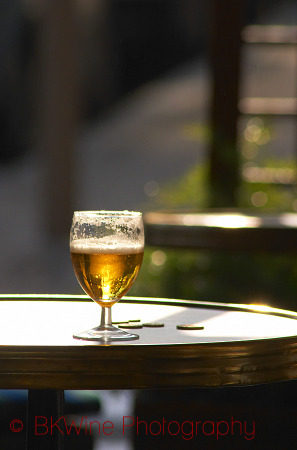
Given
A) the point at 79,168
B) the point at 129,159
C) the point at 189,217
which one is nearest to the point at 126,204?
the point at 129,159

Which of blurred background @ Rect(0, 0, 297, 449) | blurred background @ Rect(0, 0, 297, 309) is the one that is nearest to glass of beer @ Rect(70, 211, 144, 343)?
blurred background @ Rect(0, 0, 297, 449)

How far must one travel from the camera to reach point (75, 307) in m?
1.40

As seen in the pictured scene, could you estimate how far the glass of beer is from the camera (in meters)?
1.08

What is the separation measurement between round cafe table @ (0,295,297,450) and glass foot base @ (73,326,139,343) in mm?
16

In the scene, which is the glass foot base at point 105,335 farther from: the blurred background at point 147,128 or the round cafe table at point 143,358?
the blurred background at point 147,128

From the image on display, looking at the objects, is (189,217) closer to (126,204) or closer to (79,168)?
(79,168)

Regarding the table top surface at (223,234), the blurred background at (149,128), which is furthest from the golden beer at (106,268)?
the blurred background at (149,128)

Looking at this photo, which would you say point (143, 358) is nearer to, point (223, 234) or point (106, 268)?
point (106, 268)

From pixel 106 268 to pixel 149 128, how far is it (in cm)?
754

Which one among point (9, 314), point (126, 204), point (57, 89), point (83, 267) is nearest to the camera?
point (83, 267)

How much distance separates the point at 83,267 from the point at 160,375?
0.19 meters

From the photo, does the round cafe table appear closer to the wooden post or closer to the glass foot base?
the glass foot base

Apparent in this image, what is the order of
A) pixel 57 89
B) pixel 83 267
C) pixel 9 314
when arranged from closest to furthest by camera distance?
pixel 83 267, pixel 9 314, pixel 57 89

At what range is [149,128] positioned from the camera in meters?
8.56
